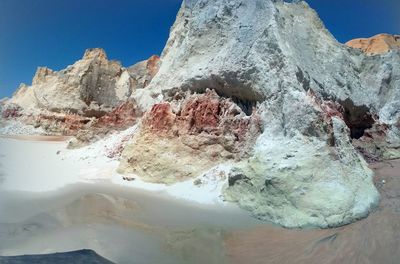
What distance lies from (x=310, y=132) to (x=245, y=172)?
1.74 meters

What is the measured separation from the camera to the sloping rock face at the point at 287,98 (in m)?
7.46

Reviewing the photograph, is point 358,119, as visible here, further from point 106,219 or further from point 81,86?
point 81,86

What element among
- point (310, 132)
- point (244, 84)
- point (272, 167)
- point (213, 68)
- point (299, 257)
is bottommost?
point (299, 257)

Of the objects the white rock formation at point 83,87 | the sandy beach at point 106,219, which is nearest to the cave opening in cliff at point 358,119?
the sandy beach at point 106,219

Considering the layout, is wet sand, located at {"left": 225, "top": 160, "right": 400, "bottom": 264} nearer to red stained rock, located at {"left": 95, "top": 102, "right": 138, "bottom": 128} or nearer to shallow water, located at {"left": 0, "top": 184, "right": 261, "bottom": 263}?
shallow water, located at {"left": 0, "top": 184, "right": 261, "bottom": 263}

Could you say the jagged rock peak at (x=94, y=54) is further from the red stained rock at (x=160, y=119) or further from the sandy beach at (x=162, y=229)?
the sandy beach at (x=162, y=229)

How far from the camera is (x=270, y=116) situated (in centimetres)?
973

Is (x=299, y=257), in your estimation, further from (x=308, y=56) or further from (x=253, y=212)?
(x=308, y=56)

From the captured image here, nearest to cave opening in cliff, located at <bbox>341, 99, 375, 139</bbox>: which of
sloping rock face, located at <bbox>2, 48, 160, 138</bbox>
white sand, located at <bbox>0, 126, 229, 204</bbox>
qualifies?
white sand, located at <bbox>0, 126, 229, 204</bbox>

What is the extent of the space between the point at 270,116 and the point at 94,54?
26.2 m

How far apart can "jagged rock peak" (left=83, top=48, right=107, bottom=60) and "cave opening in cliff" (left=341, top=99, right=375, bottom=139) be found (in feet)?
77.9

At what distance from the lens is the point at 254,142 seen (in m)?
9.91

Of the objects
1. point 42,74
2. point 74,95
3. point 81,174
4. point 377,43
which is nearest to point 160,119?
point 81,174

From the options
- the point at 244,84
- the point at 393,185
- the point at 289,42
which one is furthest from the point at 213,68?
the point at 393,185
